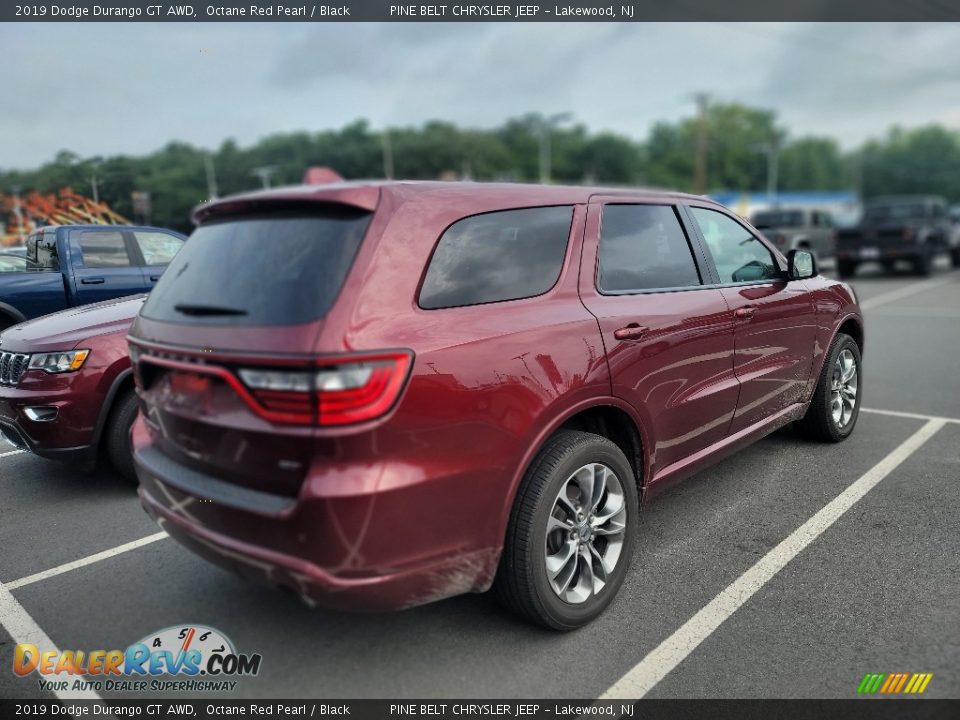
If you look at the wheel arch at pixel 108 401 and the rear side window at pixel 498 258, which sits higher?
the rear side window at pixel 498 258

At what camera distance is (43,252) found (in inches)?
280

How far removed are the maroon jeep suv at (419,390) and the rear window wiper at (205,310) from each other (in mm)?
14

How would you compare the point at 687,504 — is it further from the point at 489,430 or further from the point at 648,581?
the point at 489,430

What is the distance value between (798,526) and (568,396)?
1840mm

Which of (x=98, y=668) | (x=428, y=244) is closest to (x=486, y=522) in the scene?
(x=428, y=244)

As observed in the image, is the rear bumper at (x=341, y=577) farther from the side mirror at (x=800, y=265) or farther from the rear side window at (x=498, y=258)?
the side mirror at (x=800, y=265)

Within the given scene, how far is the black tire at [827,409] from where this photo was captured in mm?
4832

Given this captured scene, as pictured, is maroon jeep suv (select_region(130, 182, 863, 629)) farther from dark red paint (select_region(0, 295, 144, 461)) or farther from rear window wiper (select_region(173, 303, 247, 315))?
dark red paint (select_region(0, 295, 144, 461))

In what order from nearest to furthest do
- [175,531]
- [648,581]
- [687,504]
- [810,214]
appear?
[175,531]
[648,581]
[687,504]
[810,214]

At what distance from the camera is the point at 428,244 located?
2.55 metres

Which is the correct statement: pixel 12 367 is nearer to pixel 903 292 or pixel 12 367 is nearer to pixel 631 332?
pixel 631 332

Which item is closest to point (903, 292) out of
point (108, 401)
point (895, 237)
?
point (895, 237)

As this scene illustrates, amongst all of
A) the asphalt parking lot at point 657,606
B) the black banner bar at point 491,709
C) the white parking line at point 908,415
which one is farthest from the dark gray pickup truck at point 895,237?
the black banner bar at point 491,709

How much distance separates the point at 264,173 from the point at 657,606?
1354 centimetres
